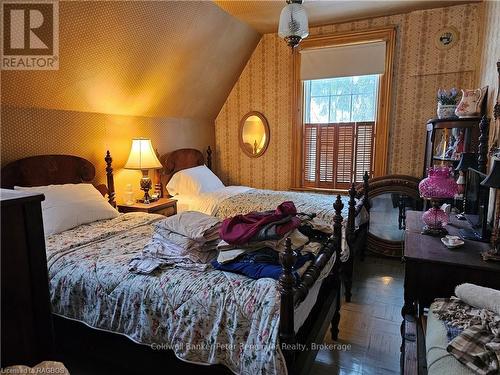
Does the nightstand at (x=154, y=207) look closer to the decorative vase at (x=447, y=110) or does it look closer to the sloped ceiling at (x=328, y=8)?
the sloped ceiling at (x=328, y=8)

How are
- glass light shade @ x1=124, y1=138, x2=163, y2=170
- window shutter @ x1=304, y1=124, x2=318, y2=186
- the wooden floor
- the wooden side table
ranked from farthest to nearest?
window shutter @ x1=304, y1=124, x2=318, y2=186
glass light shade @ x1=124, y1=138, x2=163, y2=170
the wooden floor
the wooden side table

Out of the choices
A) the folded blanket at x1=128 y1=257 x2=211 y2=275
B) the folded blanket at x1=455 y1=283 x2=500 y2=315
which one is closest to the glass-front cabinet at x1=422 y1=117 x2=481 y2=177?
the folded blanket at x1=455 y1=283 x2=500 y2=315

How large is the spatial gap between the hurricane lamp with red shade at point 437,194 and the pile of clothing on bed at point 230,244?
72 cm

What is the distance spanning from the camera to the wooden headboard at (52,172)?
244cm

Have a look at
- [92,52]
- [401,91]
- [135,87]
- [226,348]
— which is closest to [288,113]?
[401,91]

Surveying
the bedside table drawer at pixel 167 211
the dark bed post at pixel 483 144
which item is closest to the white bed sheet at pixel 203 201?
the bedside table drawer at pixel 167 211

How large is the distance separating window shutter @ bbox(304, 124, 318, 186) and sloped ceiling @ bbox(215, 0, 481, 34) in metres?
1.37

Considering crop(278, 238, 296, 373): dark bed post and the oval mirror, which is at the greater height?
the oval mirror

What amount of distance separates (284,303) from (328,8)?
11.3 feet

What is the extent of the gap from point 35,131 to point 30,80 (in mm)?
407

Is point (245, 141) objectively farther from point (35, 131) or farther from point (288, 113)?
point (35, 131)

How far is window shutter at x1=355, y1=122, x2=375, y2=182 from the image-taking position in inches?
162

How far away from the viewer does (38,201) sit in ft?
3.36

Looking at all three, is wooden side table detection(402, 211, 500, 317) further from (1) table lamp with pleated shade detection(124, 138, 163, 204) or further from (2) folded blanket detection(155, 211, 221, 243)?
(1) table lamp with pleated shade detection(124, 138, 163, 204)
